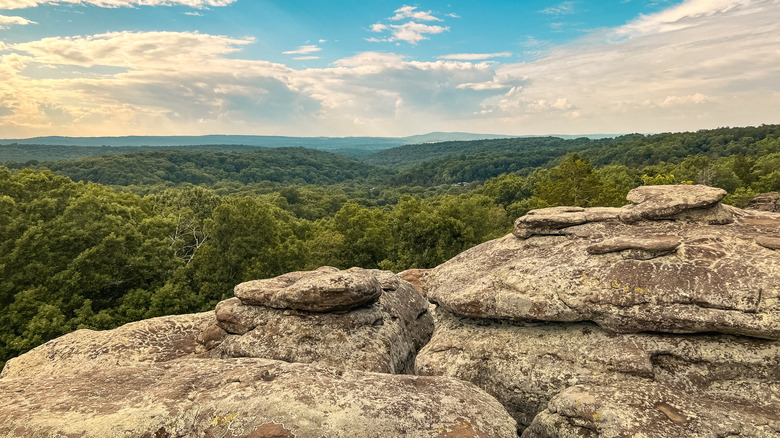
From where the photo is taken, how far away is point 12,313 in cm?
2167

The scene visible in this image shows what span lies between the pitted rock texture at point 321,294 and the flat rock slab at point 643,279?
9.48 feet

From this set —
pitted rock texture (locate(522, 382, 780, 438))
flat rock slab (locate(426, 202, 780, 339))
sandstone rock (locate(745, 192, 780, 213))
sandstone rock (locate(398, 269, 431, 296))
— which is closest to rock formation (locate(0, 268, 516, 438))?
pitted rock texture (locate(522, 382, 780, 438))

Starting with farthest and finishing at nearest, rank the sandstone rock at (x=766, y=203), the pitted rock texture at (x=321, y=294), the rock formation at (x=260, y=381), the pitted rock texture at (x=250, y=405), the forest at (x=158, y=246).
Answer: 1. the sandstone rock at (x=766, y=203)
2. the forest at (x=158, y=246)
3. the pitted rock texture at (x=321, y=294)
4. the rock formation at (x=260, y=381)
5. the pitted rock texture at (x=250, y=405)

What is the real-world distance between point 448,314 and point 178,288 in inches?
901

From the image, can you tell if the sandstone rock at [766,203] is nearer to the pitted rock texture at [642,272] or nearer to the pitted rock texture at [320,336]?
the pitted rock texture at [642,272]

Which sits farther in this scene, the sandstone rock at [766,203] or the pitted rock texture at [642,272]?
the sandstone rock at [766,203]

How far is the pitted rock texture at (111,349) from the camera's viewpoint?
12.1m

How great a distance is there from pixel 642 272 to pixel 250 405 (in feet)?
34.3

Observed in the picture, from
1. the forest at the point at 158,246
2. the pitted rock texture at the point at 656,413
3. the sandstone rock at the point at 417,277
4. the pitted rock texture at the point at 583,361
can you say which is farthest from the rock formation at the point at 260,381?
the forest at the point at 158,246

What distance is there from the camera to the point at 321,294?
40.0 ft

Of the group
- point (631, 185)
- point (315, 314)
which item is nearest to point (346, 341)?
point (315, 314)

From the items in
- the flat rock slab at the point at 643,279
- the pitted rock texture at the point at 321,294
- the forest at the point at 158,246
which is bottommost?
the forest at the point at 158,246

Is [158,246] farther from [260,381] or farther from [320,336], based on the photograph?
[260,381]

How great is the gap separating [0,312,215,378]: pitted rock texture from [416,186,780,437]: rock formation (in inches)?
339
